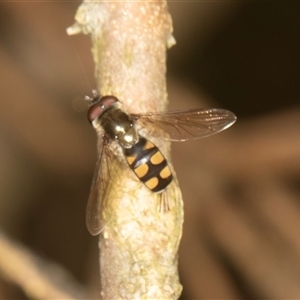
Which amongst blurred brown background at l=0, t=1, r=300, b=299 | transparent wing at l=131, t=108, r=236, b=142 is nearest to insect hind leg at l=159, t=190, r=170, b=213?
transparent wing at l=131, t=108, r=236, b=142

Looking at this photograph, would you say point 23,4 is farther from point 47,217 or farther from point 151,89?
point 151,89

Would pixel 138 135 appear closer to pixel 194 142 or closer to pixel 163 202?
pixel 163 202

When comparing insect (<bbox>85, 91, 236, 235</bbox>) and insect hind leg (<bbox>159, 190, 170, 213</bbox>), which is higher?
insect (<bbox>85, 91, 236, 235</bbox>)

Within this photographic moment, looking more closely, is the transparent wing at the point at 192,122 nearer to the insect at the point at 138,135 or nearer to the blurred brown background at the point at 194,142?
the insect at the point at 138,135

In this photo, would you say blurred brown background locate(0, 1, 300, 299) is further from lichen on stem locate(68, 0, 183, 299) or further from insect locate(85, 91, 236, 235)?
lichen on stem locate(68, 0, 183, 299)

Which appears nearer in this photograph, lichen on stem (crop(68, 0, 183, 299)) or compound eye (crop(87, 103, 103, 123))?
lichen on stem (crop(68, 0, 183, 299))

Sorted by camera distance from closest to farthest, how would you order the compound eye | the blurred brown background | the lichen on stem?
the lichen on stem < the compound eye < the blurred brown background

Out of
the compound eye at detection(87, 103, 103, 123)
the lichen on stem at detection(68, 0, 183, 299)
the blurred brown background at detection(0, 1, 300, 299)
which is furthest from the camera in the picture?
the blurred brown background at detection(0, 1, 300, 299)

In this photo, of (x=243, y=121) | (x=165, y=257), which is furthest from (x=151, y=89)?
(x=243, y=121)
